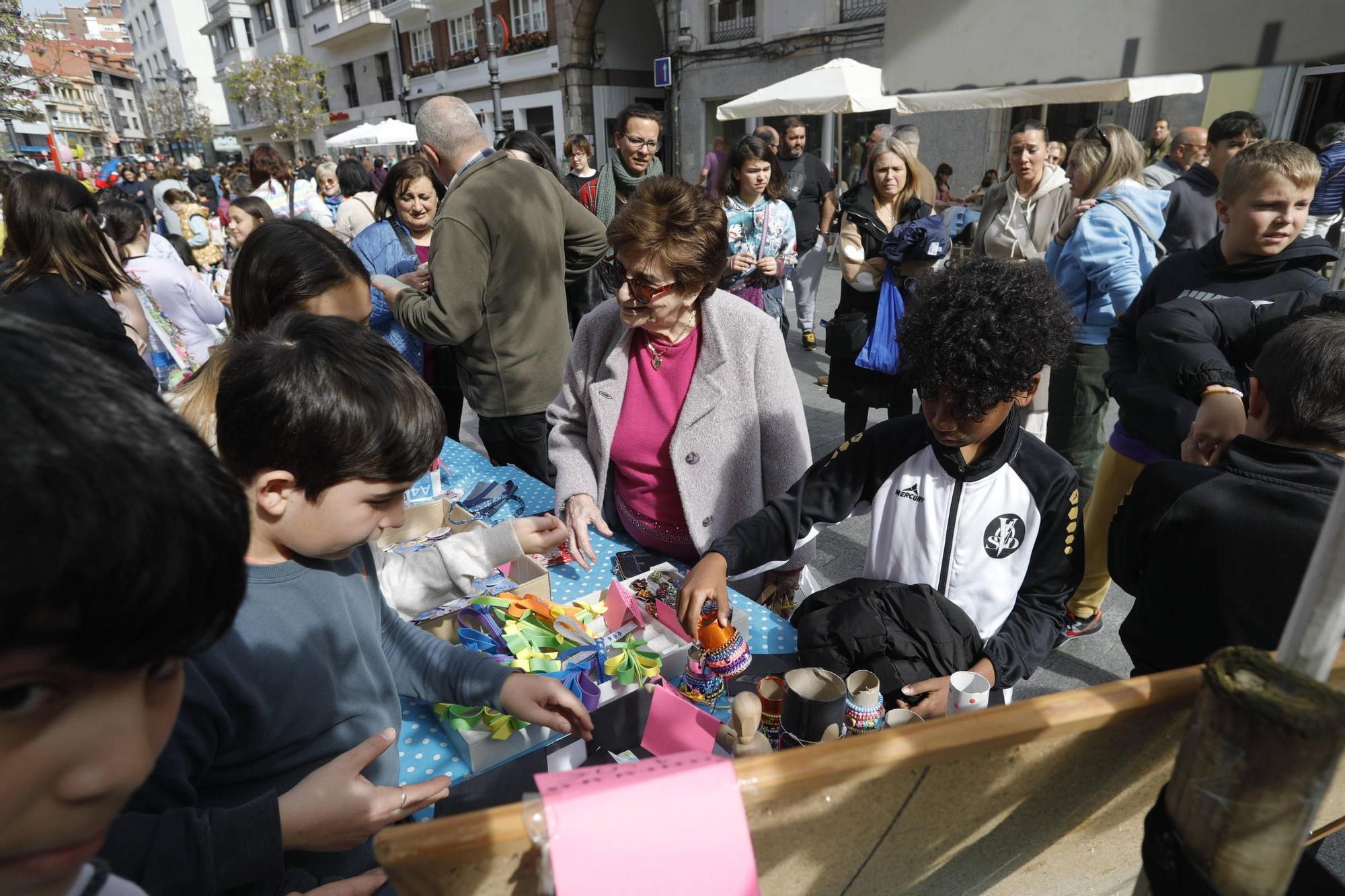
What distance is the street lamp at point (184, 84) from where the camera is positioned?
41844 millimetres

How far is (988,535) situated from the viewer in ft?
5.44

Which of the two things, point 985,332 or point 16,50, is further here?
point 16,50

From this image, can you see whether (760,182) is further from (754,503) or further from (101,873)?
(101,873)

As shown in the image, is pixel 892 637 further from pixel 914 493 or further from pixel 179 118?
pixel 179 118

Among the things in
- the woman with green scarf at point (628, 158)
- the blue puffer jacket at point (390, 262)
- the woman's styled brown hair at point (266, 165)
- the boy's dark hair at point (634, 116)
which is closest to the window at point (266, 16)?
the woman's styled brown hair at point (266, 165)

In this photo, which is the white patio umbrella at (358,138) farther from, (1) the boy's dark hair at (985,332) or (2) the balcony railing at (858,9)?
(1) the boy's dark hair at (985,332)

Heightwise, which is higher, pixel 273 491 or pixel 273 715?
pixel 273 491

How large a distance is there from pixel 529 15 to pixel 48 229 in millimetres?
22060

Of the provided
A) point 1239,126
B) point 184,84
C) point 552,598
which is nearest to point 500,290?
point 552,598

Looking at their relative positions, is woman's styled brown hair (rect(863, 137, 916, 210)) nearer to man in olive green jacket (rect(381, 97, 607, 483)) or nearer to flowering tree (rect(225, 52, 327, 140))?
man in olive green jacket (rect(381, 97, 607, 483))

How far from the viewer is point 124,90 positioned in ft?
234

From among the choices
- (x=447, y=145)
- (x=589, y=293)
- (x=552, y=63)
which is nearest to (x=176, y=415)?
(x=447, y=145)

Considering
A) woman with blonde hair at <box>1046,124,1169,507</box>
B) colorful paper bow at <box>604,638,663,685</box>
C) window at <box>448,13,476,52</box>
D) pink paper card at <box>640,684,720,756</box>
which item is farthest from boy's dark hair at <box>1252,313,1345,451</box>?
window at <box>448,13,476,52</box>

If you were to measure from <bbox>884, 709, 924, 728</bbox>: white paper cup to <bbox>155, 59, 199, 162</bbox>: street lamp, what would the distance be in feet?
174
